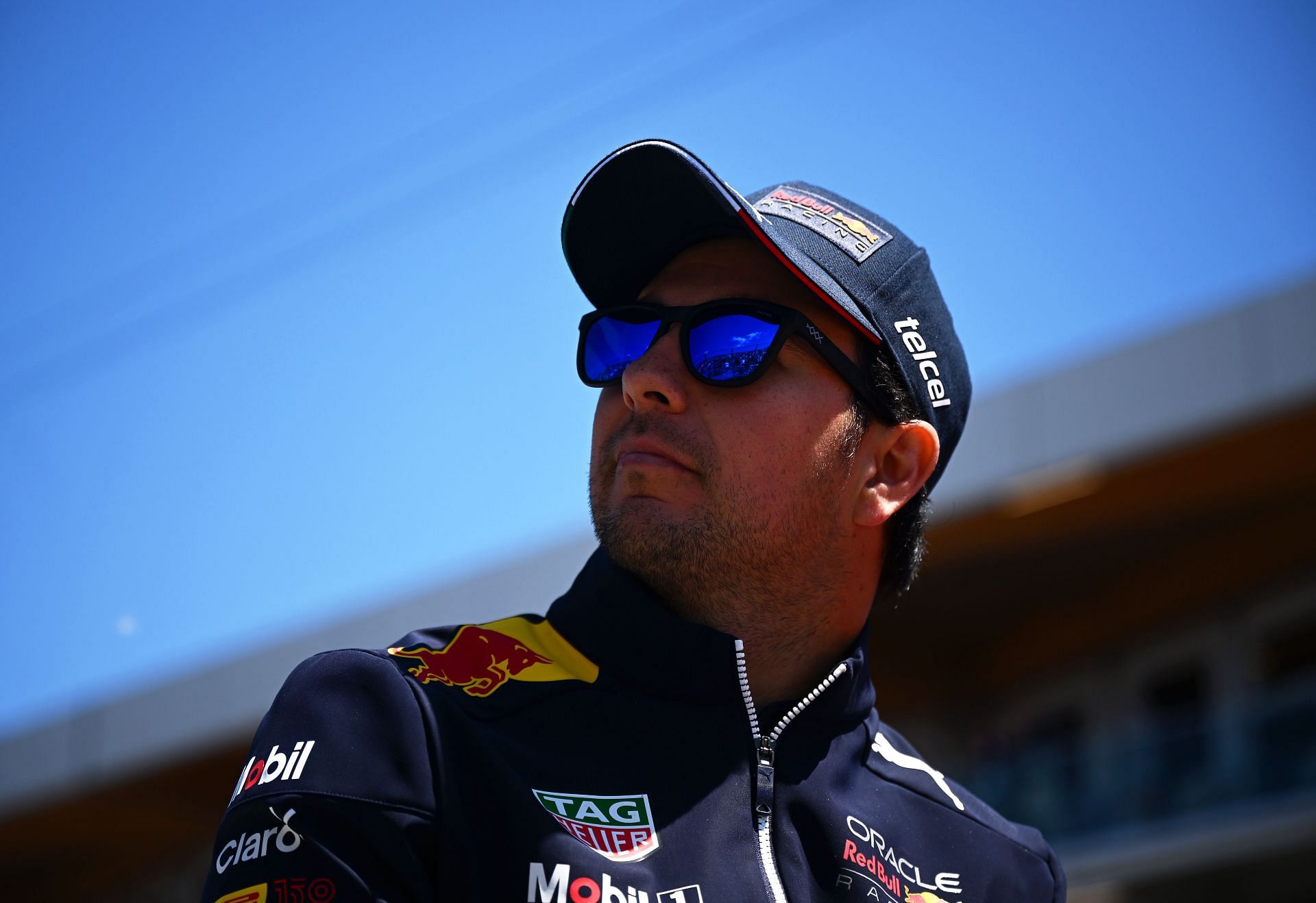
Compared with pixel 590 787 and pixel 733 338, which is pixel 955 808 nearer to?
pixel 590 787

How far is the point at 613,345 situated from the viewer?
2695mm

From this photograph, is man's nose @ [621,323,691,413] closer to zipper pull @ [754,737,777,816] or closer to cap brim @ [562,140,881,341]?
cap brim @ [562,140,881,341]

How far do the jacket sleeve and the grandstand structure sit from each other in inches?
415

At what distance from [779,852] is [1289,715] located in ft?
33.1

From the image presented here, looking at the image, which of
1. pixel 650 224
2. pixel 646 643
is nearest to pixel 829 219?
pixel 650 224

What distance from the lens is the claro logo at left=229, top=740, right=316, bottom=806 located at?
185 cm

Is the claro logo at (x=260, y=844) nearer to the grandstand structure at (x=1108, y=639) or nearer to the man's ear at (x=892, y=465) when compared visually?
the man's ear at (x=892, y=465)

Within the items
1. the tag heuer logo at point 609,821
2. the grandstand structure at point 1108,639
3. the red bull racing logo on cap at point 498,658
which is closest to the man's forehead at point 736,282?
the red bull racing logo on cap at point 498,658

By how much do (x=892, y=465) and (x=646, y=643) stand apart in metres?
0.75

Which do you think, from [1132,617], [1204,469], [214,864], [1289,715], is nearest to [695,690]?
[214,864]

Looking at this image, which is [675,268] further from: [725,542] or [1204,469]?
[1204,469]

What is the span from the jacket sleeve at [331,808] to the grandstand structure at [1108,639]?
10.5 m

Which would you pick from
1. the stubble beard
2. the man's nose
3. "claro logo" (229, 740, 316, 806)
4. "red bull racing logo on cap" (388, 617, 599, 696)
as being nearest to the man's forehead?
the man's nose

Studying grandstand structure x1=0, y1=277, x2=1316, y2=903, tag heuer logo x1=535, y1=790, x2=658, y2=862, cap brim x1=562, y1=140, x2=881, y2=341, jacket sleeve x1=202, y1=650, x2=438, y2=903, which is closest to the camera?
jacket sleeve x1=202, y1=650, x2=438, y2=903
